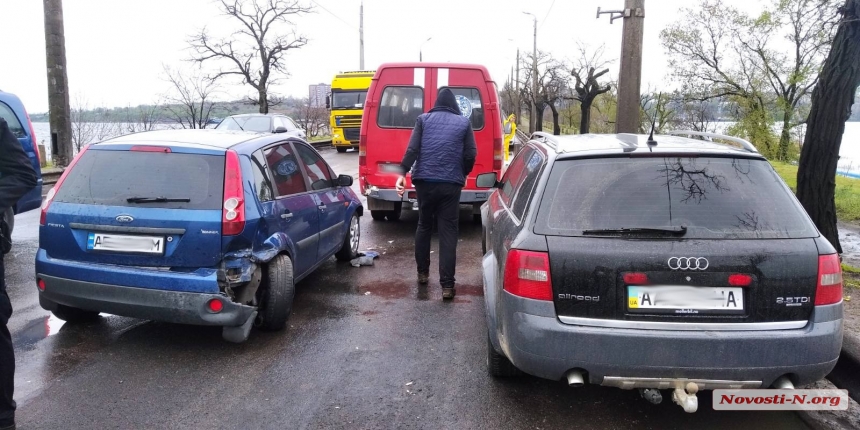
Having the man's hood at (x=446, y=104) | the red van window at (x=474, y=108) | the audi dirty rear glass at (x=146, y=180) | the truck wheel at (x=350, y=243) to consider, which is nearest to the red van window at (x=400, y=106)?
the red van window at (x=474, y=108)

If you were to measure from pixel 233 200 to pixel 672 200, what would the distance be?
2.80 metres

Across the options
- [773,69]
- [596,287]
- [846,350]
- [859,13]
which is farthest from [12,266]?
[773,69]

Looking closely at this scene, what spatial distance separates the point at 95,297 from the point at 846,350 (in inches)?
196

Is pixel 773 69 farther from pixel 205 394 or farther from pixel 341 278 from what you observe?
pixel 205 394

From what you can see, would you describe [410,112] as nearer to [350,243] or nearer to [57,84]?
[350,243]

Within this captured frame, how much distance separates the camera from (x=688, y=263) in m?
2.86

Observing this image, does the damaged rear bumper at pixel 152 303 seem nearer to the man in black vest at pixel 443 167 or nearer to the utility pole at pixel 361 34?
the man in black vest at pixel 443 167

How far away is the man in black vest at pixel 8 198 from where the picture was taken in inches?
117

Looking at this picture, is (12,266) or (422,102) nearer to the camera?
(12,266)

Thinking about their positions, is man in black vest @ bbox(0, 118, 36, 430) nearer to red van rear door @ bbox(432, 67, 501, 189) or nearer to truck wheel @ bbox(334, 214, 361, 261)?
truck wheel @ bbox(334, 214, 361, 261)

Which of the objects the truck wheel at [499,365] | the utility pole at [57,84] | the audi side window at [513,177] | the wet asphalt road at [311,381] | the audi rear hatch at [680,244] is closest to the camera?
the audi rear hatch at [680,244]

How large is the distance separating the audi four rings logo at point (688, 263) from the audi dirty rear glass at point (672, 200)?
0.43 ft

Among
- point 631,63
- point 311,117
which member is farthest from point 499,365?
point 311,117

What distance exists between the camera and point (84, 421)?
3.17 meters
